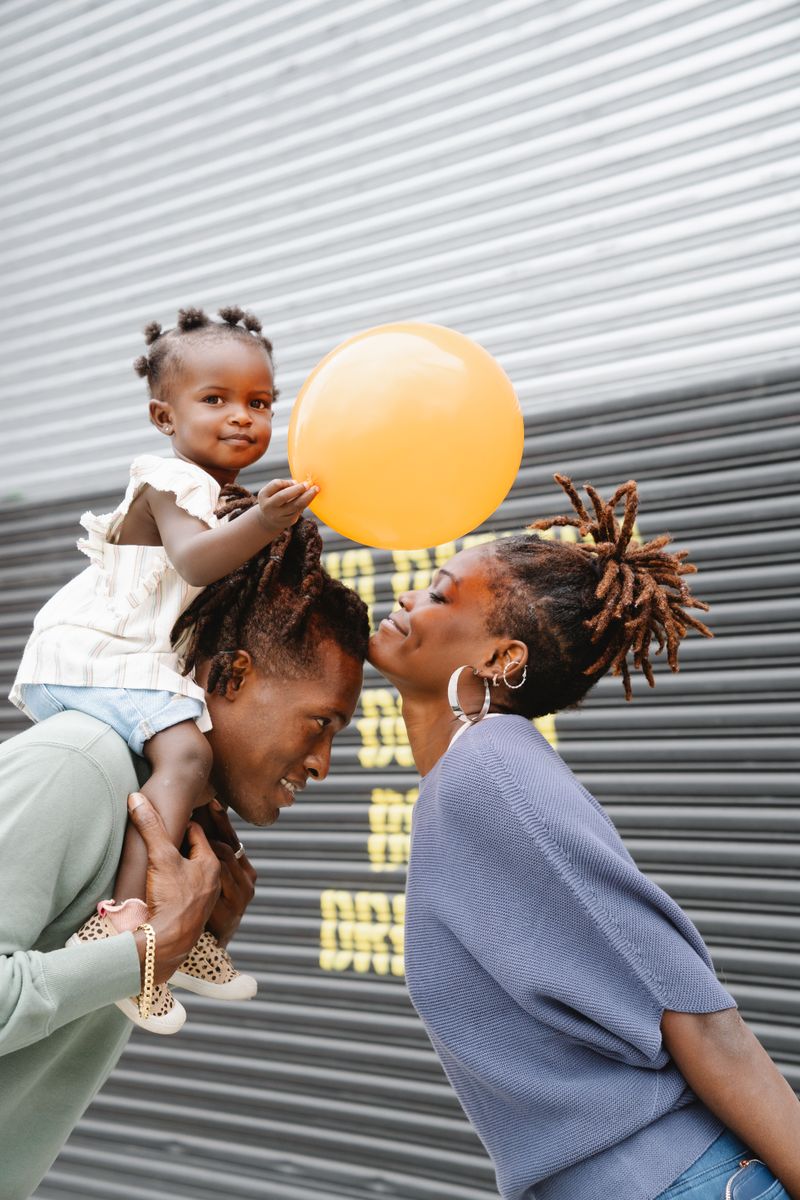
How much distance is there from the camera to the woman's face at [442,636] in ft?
7.54

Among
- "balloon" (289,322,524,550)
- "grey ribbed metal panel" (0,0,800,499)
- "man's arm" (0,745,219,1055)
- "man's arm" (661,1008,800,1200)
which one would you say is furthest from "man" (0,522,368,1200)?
"grey ribbed metal panel" (0,0,800,499)

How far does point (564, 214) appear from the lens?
4270mm

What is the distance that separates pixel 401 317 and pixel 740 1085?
11.2ft

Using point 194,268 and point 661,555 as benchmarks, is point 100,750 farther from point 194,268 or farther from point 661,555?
point 194,268

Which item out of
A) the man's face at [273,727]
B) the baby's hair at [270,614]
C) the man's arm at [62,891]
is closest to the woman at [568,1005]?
the man's face at [273,727]

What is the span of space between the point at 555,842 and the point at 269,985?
9.77ft

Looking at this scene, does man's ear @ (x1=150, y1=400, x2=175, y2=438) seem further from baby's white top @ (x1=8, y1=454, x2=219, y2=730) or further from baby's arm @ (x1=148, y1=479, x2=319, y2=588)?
baby's arm @ (x1=148, y1=479, x2=319, y2=588)

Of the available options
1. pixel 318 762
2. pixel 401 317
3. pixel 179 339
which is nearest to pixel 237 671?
pixel 318 762

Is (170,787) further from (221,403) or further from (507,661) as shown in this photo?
(221,403)

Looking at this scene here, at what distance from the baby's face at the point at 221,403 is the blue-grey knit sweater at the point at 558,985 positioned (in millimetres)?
812

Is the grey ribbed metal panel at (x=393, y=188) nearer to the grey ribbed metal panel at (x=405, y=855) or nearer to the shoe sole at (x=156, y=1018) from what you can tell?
the grey ribbed metal panel at (x=405, y=855)

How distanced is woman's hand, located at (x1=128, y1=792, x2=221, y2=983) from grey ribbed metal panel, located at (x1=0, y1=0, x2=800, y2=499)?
265 cm

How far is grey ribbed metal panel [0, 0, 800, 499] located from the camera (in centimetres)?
396

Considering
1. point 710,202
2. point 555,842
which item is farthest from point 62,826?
point 710,202
